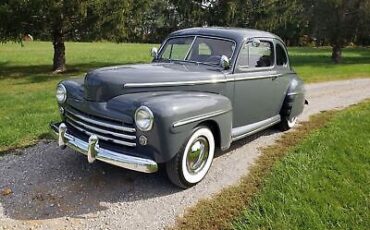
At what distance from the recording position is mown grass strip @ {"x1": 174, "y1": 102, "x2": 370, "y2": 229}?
3.81 m

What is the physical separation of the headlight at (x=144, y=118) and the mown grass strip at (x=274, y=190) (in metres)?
0.98

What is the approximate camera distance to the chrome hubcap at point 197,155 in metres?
4.43

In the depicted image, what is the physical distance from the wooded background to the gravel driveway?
10.0 metres

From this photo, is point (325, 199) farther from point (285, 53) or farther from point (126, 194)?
point (285, 53)

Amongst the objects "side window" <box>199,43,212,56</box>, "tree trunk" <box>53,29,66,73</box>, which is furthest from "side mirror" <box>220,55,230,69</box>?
"tree trunk" <box>53,29,66,73</box>

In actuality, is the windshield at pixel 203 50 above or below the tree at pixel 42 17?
below

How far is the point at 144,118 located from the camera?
A: 393 centimetres

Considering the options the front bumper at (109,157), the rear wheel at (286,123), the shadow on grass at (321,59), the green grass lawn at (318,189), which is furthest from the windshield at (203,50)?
the shadow on grass at (321,59)

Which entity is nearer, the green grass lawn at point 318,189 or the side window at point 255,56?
the green grass lawn at point 318,189

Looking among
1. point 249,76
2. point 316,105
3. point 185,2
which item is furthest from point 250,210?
point 185,2

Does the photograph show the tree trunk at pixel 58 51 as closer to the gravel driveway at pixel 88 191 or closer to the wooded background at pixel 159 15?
the wooded background at pixel 159 15

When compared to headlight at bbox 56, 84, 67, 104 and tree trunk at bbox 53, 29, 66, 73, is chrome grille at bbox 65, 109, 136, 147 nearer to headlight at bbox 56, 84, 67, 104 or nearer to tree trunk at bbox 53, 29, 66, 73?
headlight at bbox 56, 84, 67, 104

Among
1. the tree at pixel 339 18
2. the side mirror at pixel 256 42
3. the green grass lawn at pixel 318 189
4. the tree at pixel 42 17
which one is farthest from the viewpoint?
the tree at pixel 339 18

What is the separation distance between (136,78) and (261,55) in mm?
2368
